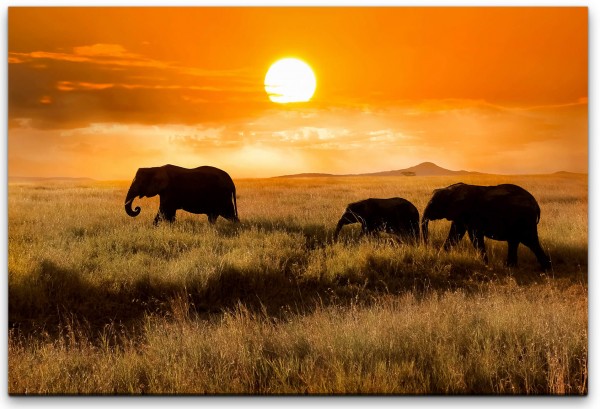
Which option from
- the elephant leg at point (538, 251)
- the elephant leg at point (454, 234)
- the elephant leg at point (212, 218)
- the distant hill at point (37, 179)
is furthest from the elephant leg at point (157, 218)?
the elephant leg at point (538, 251)

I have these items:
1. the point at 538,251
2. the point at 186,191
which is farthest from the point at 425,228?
the point at 186,191

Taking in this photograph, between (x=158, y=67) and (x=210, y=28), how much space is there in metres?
0.64

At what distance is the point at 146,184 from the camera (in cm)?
705

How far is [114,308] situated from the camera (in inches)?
226

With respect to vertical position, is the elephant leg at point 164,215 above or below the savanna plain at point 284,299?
above

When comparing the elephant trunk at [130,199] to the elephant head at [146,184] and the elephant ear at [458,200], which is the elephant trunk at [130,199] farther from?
the elephant ear at [458,200]

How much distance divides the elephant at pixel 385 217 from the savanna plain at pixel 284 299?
5.5 inches

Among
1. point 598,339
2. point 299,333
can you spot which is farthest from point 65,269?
point 598,339

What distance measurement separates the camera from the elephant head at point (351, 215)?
7.11 metres

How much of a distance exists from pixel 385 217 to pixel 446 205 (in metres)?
0.79

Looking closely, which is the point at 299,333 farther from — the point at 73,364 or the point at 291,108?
the point at 291,108

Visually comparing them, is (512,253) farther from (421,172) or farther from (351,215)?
(351,215)

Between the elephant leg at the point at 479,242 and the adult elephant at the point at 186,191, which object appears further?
the adult elephant at the point at 186,191

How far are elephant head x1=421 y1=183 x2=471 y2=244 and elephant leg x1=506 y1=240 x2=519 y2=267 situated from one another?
2.21 feet
